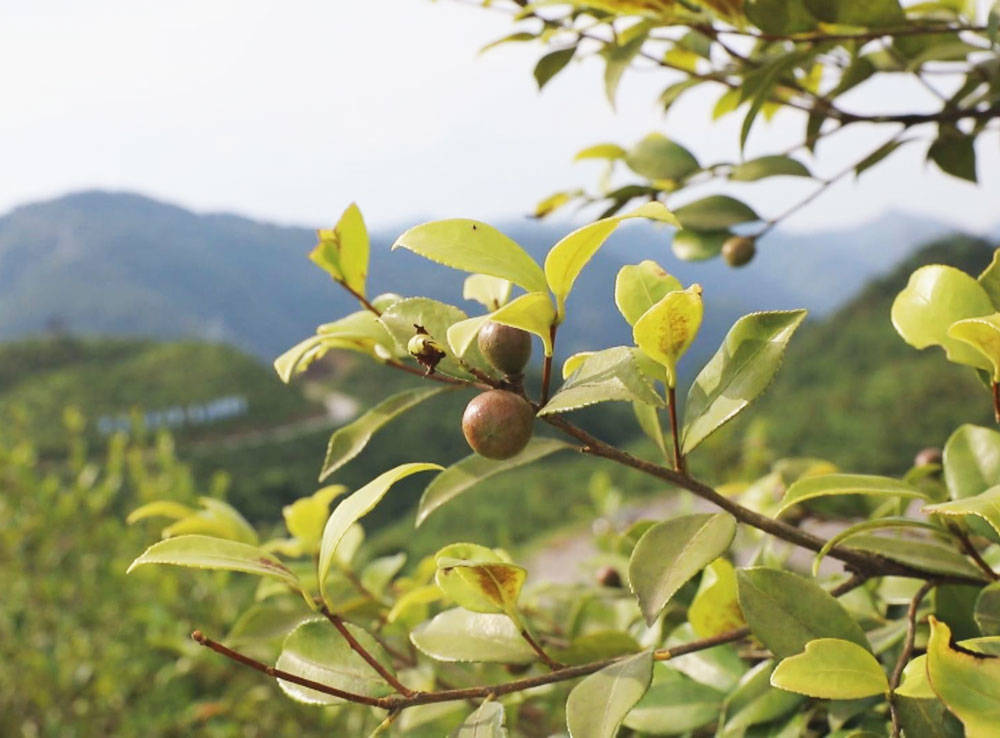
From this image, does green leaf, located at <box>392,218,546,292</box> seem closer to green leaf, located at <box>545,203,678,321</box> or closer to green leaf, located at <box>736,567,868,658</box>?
green leaf, located at <box>545,203,678,321</box>

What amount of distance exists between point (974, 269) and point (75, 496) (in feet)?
34.5

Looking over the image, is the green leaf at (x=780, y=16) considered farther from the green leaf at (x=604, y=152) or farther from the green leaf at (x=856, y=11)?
the green leaf at (x=604, y=152)

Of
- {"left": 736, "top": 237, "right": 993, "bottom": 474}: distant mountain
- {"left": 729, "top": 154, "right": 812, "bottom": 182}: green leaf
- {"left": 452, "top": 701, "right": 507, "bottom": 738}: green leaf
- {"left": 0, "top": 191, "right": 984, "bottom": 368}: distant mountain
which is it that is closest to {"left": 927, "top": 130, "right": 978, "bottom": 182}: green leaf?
{"left": 729, "top": 154, "right": 812, "bottom": 182}: green leaf

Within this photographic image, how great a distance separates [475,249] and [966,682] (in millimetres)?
241

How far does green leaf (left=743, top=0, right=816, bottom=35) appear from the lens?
0.64m

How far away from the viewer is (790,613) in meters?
0.41

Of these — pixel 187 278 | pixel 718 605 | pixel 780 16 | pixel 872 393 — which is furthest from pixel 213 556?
pixel 187 278

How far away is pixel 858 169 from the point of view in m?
0.75

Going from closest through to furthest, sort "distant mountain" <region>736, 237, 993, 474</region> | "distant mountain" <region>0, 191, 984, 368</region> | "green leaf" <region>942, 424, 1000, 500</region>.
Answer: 1. "green leaf" <region>942, 424, 1000, 500</region>
2. "distant mountain" <region>736, 237, 993, 474</region>
3. "distant mountain" <region>0, 191, 984, 368</region>

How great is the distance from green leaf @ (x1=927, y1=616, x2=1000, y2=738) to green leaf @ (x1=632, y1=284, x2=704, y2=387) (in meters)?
0.14

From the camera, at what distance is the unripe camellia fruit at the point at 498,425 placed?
0.35 metres

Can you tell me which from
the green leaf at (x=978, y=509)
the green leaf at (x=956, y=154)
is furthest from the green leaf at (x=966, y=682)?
the green leaf at (x=956, y=154)

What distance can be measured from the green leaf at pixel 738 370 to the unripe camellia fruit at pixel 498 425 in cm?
8

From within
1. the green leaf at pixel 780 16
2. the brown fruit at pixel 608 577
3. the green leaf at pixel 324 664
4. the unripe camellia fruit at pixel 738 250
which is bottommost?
the brown fruit at pixel 608 577
